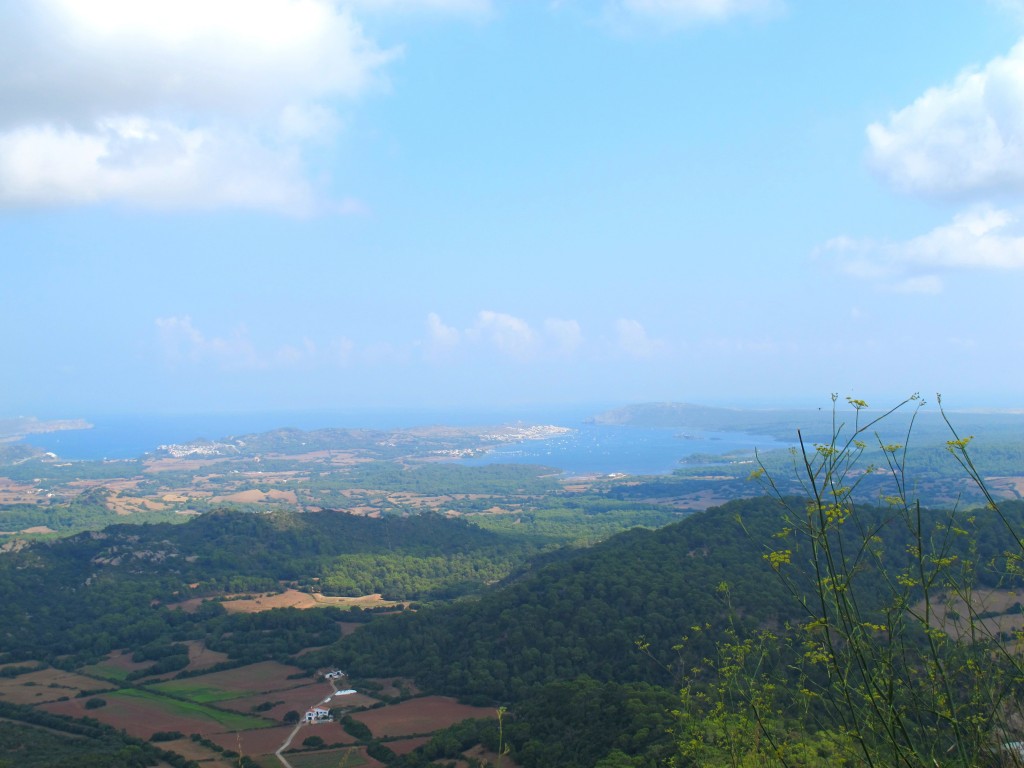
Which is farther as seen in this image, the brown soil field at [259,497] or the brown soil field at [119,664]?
the brown soil field at [259,497]

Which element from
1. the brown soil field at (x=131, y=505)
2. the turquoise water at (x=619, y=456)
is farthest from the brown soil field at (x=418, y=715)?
the turquoise water at (x=619, y=456)

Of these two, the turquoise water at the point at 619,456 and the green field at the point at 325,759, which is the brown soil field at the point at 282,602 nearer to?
the green field at the point at 325,759

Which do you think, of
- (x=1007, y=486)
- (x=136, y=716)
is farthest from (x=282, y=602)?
(x=1007, y=486)

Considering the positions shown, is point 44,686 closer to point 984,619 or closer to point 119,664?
point 119,664

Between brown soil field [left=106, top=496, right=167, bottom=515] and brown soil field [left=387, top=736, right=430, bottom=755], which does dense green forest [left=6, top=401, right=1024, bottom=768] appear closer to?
brown soil field [left=387, top=736, right=430, bottom=755]

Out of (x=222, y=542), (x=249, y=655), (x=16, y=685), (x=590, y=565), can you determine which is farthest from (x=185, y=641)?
(x=590, y=565)

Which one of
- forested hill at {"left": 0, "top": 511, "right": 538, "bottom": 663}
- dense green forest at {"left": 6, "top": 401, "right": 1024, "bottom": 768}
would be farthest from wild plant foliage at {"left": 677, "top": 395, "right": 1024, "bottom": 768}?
forested hill at {"left": 0, "top": 511, "right": 538, "bottom": 663}
